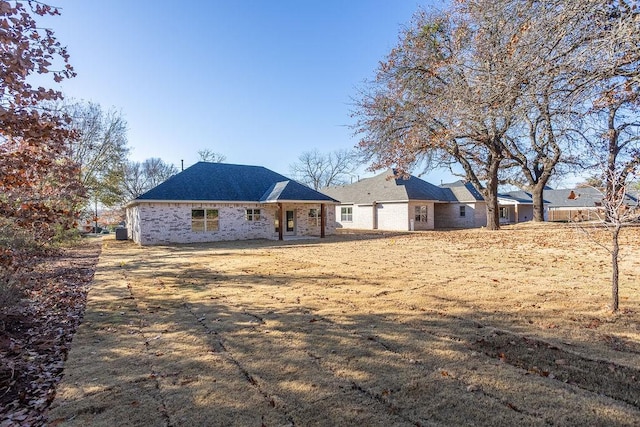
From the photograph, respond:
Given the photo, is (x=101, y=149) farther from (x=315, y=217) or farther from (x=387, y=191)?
(x=387, y=191)

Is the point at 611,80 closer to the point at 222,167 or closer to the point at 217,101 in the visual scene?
the point at 217,101

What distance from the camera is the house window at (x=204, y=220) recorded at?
19.7m

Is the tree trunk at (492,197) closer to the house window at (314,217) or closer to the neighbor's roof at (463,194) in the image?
the neighbor's roof at (463,194)

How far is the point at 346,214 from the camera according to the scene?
3256cm

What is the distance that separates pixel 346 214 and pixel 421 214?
267 inches

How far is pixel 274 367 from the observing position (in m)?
3.72

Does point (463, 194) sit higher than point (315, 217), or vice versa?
point (463, 194)

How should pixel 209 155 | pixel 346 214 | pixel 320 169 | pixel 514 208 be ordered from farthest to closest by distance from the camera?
pixel 320 169 → pixel 209 155 → pixel 514 208 → pixel 346 214

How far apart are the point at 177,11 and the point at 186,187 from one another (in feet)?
34.3

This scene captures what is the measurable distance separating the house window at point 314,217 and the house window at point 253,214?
364 centimetres

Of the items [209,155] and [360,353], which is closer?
[360,353]

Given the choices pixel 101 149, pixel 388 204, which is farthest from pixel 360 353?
pixel 101 149

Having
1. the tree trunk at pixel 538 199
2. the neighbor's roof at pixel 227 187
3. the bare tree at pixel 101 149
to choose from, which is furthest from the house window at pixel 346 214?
the bare tree at pixel 101 149

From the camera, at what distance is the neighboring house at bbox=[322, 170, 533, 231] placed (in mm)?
28141
